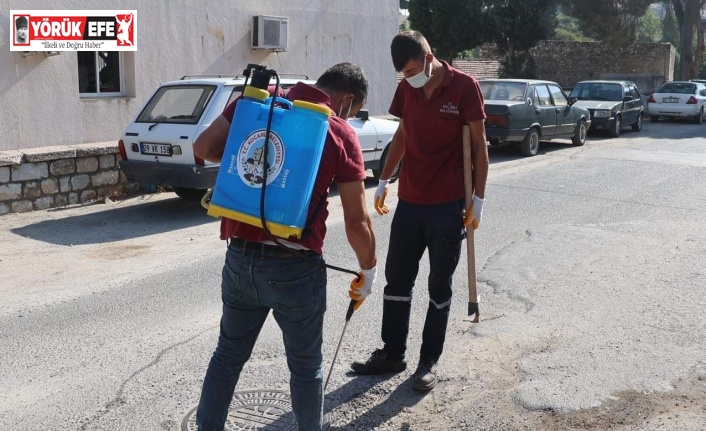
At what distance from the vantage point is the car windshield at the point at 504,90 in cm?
1616

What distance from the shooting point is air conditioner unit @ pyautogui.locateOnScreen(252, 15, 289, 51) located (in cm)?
1356

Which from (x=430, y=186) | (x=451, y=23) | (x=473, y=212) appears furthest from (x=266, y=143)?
(x=451, y=23)

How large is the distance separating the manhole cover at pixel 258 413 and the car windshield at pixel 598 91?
18341 millimetres

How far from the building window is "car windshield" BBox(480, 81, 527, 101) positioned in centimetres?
747

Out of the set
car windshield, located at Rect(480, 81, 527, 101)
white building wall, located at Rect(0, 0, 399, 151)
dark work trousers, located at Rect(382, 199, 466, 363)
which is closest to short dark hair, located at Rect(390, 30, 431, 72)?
dark work trousers, located at Rect(382, 199, 466, 363)

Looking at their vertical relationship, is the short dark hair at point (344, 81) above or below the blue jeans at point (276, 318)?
above

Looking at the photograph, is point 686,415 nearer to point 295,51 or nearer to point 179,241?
point 179,241

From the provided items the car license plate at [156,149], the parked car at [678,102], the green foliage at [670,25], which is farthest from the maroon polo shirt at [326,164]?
the green foliage at [670,25]

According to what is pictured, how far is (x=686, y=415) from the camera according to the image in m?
4.32

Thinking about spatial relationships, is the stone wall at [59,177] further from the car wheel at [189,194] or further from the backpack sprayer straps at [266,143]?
the backpack sprayer straps at [266,143]

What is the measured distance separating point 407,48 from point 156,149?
19.5 feet

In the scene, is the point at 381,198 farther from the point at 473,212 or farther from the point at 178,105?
the point at 178,105

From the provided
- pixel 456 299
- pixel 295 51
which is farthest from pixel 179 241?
pixel 295 51

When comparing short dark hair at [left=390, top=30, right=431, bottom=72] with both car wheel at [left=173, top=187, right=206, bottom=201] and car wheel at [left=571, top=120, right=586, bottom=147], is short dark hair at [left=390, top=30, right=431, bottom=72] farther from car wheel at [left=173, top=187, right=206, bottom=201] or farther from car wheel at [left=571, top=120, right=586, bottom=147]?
car wheel at [left=571, top=120, right=586, bottom=147]
